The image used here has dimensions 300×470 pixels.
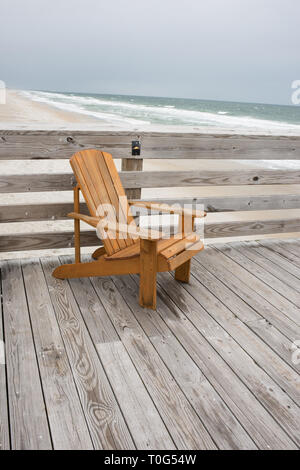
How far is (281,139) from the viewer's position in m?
3.22

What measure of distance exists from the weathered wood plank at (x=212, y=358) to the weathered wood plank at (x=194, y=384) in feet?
0.08

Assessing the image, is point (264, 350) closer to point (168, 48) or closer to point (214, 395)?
point (214, 395)

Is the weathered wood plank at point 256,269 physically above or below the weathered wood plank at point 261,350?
above

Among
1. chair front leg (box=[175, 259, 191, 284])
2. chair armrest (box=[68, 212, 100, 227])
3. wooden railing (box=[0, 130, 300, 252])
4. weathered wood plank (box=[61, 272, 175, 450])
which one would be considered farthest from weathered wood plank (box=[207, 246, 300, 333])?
chair armrest (box=[68, 212, 100, 227])

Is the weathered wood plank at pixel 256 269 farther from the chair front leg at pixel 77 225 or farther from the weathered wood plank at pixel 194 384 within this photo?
the chair front leg at pixel 77 225

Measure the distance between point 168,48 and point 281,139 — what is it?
2741 cm

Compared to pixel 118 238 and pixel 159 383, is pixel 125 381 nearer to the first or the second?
pixel 159 383

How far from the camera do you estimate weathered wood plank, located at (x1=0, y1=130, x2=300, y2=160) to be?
8.58ft

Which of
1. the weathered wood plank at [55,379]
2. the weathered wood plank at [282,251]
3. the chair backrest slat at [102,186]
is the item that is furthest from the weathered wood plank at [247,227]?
the weathered wood plank at [55,379]

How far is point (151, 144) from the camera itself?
9.45 ft

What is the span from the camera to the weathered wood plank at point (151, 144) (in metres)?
2.62

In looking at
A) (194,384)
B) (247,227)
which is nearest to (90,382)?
(194,384)

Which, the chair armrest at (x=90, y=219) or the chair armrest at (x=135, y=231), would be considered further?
the chair armrest at (x=90, y=219)

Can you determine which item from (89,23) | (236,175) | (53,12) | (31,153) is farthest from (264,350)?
(89,23)
